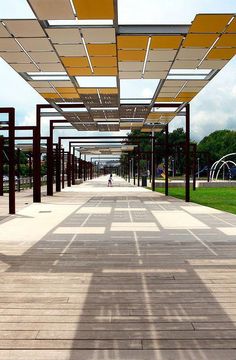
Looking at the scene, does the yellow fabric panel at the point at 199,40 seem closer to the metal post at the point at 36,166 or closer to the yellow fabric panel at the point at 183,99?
the yellow fabric panel at the point at 183,99

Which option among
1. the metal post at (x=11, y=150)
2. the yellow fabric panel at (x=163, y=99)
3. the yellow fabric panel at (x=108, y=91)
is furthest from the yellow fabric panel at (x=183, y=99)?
the metal post at (x=11, y=150)

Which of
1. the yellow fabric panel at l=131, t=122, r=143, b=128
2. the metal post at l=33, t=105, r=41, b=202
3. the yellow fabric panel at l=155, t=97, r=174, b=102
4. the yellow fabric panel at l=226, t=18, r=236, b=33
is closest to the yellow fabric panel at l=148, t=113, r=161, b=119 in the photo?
the yellow fabric panel at l=131, t=122, r=143, b=128

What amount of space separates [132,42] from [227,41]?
2401 mm

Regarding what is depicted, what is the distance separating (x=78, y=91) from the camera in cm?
1953

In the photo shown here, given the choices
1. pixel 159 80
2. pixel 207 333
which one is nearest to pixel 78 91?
pixel 159 80

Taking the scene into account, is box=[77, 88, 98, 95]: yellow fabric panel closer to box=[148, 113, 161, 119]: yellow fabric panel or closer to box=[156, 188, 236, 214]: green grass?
box=[156, 188, 236, 214]: green grass

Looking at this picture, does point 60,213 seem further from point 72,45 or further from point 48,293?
point 48,293

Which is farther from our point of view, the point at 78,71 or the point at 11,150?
the point at 78,71

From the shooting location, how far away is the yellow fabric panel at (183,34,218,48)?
38.6ft

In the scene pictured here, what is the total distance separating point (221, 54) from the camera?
540 inches

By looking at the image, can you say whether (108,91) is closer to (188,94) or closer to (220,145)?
(188,94)

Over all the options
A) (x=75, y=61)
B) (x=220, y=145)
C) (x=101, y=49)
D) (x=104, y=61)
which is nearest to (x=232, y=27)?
(x=101, y=49)

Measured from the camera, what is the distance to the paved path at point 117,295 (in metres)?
3.91

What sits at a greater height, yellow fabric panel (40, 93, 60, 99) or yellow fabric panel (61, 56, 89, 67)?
yellow fabric panel (61, 56, 89, 67)
